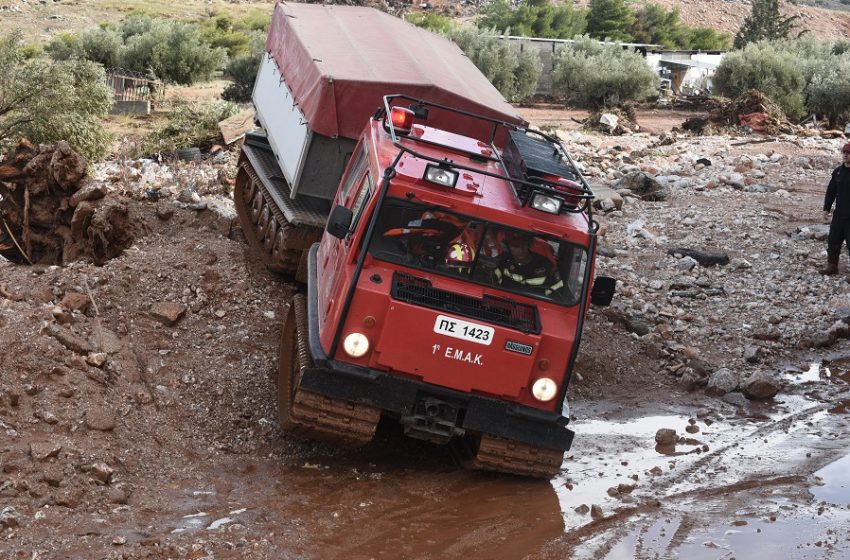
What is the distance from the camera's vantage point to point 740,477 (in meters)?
7.80

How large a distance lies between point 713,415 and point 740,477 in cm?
166

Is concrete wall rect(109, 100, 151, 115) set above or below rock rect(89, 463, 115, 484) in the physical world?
below

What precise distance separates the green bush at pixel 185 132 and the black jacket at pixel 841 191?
453 inches

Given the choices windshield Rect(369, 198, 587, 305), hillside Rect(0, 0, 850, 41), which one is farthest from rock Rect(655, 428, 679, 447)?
hillside Rect(0, 0, 850, 41)

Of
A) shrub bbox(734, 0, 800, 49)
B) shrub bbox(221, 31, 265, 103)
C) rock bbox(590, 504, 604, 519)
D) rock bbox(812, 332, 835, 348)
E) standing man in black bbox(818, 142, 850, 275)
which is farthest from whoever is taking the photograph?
shrub bbox(734, 0, 800, 49)

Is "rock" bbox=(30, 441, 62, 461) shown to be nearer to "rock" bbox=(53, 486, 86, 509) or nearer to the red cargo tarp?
"rock" bbox=(53, 486, 86, 509)

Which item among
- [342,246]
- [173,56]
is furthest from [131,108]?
[342,246]

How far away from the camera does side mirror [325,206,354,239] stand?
24.6 ft

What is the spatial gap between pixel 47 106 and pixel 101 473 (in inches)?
513

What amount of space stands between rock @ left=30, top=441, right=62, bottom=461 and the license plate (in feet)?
8.77

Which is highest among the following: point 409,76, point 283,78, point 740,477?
point 409,76

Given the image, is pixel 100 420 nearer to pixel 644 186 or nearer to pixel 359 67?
pixel 359 67

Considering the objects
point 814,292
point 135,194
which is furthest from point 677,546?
point 135,194

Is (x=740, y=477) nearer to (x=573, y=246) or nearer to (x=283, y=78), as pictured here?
(x=573, y=246)
